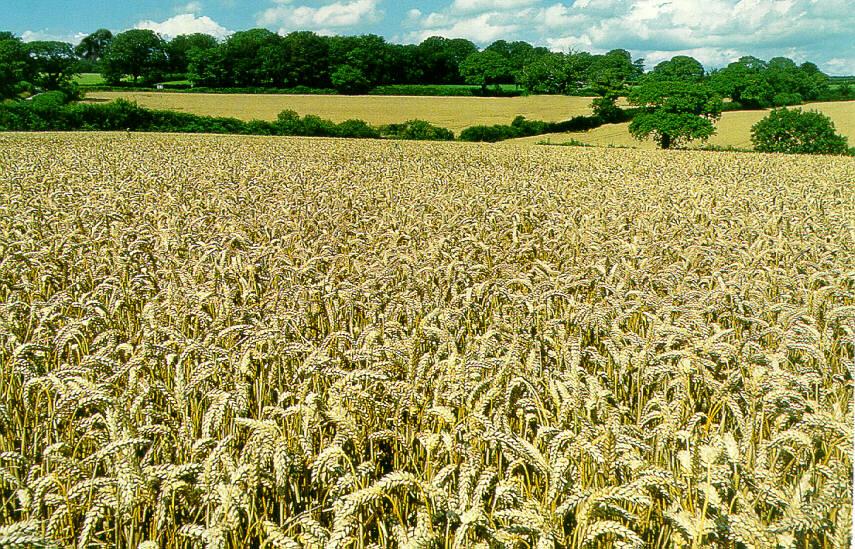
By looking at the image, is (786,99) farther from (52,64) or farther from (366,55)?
(52,64)

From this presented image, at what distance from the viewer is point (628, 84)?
249 ft

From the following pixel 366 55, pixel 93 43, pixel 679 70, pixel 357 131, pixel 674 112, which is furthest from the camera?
pixel 93 43

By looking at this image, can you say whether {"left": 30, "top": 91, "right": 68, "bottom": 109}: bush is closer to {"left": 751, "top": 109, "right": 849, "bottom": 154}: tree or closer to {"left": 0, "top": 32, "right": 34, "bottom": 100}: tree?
{"left": 0, "top": 32, "right": 34, "bottom": 100}: tree

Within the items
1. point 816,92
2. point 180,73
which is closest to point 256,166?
point 816,92

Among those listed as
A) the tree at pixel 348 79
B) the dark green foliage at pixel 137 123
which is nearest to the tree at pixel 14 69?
the dark green foliage at pixel 137 123

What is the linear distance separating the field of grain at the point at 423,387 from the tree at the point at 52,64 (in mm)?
80603

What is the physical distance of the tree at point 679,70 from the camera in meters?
53.3

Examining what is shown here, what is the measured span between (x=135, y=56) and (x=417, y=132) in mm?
71699

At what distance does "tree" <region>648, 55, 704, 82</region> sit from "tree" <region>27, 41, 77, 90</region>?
68.5m

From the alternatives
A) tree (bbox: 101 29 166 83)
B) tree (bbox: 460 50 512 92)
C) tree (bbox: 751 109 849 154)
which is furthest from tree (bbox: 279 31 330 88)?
tree (bbox: 751 109 849 154)

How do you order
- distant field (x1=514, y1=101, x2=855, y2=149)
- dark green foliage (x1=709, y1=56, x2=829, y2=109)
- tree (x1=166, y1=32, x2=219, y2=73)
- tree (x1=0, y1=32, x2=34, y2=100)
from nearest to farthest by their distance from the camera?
distant field (x1=514, y1=101, x2=855, y2=149), dark green foliage (x1=709, y1=56, x2=829, y2=109), tree (x1=0, y1=32, x2=34, y2=100), tree (x1=166, y1=32, x2=219, y2=73)

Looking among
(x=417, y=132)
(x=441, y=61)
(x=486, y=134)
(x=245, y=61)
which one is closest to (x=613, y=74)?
(x=486, y=134)

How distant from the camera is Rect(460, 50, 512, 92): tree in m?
95.1

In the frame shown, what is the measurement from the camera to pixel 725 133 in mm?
55250
